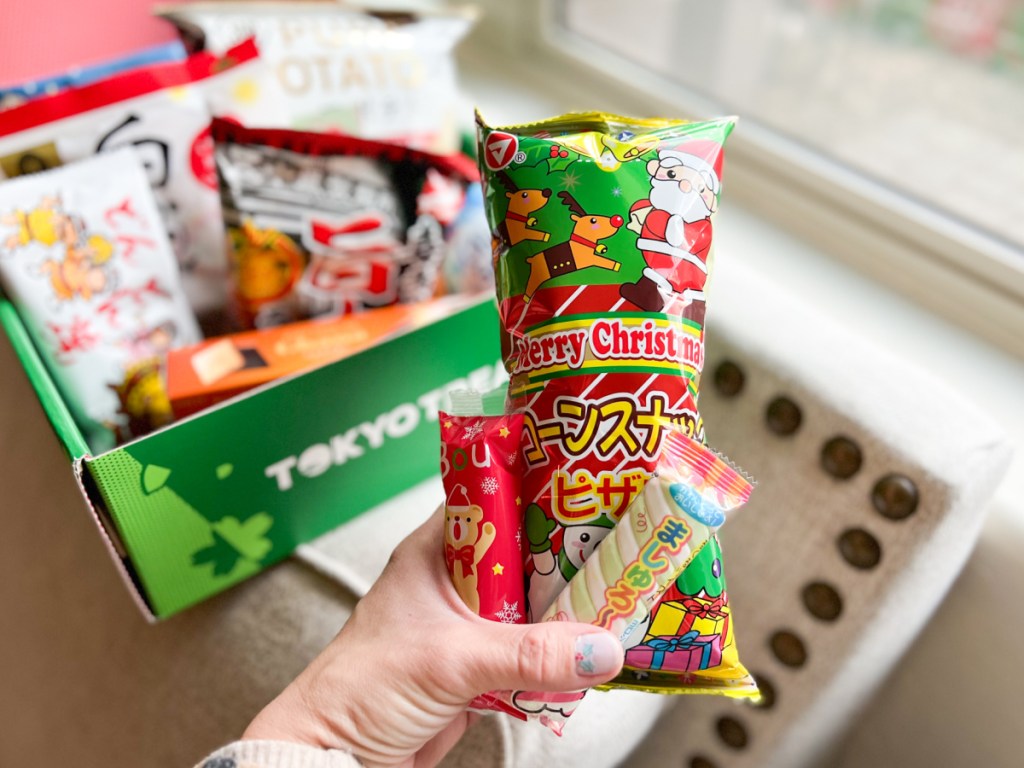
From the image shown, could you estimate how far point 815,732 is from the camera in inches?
26.4

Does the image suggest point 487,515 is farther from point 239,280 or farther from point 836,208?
point 836,208

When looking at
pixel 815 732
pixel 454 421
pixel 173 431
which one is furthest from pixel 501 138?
pixel 815 732

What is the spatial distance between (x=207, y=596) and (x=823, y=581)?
49 centimetres

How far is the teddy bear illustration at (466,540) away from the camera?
1.47 ft

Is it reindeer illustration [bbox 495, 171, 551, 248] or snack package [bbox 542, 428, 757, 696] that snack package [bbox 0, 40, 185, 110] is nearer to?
reindeer illustration [bbox 495, 171, 551, 248]

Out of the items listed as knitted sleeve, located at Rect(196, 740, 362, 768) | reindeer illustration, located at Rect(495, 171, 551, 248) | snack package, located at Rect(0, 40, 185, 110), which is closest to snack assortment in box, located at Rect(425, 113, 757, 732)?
reindeer illustration, located at Rect(495, 171, 551, 248)

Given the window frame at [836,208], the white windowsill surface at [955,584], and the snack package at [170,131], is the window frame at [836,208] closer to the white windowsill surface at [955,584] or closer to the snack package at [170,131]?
the white windowsill surface at [955,584]

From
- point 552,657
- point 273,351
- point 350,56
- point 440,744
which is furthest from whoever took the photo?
point 350,56

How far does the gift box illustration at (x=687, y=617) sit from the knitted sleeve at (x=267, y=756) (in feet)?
0.65

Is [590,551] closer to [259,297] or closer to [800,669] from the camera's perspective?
[800,669]

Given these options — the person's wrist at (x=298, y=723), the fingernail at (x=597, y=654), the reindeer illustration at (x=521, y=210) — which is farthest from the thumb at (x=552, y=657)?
the reindeer illustration at (x=521, y=210)

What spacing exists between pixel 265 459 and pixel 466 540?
21 centimetres

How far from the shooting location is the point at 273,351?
0.68 meters

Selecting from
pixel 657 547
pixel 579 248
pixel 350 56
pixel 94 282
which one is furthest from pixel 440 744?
pixel 350 56
